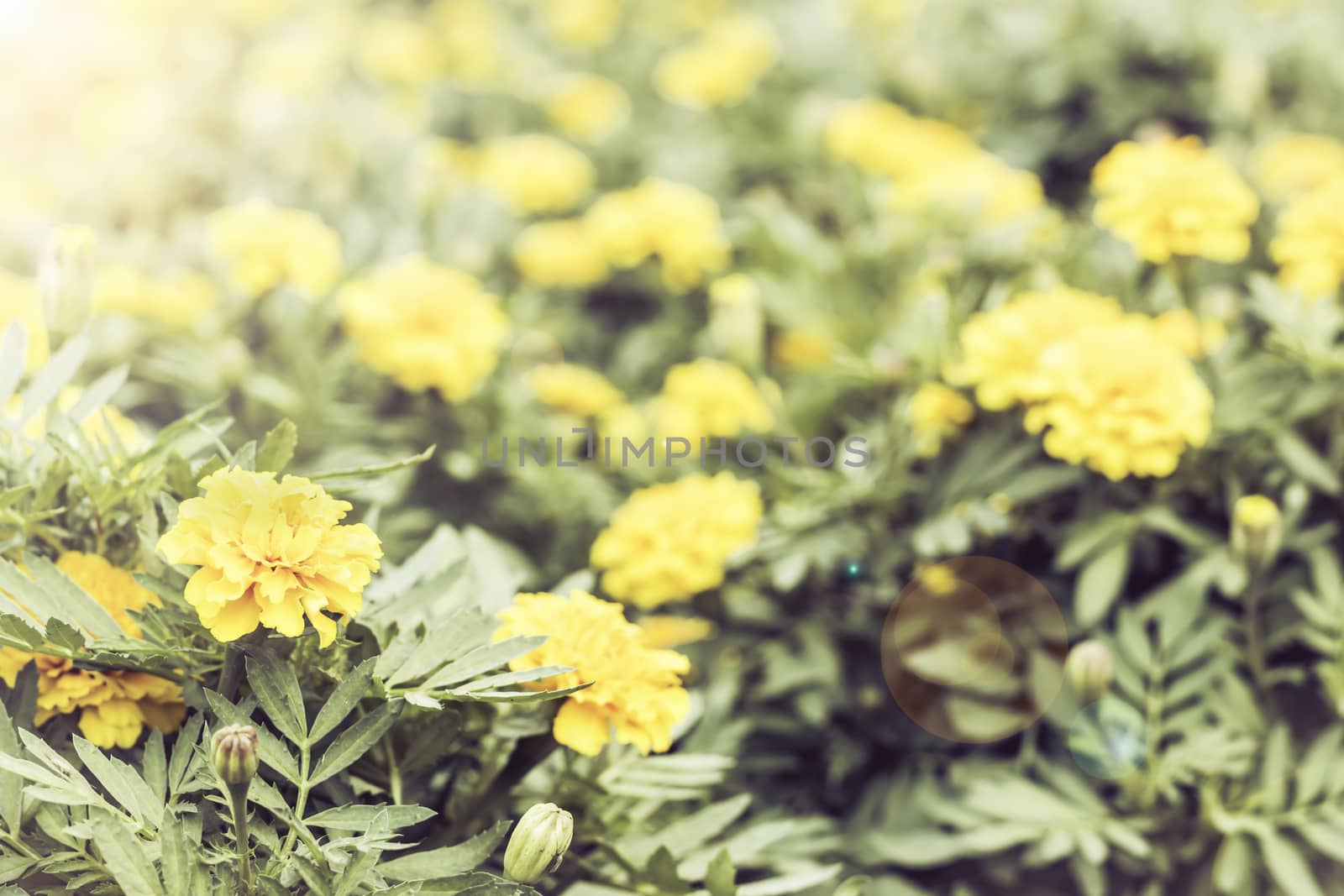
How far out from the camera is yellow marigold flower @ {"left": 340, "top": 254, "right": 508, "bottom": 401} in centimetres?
131

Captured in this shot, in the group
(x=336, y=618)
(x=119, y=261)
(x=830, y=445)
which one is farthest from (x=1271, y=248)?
(x=119, y=261)

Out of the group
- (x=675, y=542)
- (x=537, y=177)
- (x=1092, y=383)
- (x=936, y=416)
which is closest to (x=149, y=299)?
(x=537, y=177)

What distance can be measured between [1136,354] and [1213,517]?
0.27 metres

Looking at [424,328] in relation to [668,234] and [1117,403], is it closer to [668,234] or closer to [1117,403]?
[668,234]

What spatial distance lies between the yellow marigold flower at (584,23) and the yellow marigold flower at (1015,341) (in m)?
1.78

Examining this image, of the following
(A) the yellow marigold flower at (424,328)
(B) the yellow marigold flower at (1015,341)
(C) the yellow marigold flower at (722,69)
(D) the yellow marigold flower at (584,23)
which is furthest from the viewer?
(D) the yellow marigold flower at (584,23)

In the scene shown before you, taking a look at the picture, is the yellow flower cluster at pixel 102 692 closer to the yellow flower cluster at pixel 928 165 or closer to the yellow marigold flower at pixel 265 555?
the yellow marigold flower at pixel 265 555

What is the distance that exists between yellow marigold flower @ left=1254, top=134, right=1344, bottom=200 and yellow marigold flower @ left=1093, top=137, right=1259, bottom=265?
35 centimetres

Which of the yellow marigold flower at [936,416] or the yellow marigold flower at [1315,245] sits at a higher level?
the yellow marigold flower at [1315,245]

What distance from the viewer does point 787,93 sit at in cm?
218

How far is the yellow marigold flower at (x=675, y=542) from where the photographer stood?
1137 mm

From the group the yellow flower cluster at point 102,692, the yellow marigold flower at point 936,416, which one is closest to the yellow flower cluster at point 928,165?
the yellow marigold flower at point 936,416

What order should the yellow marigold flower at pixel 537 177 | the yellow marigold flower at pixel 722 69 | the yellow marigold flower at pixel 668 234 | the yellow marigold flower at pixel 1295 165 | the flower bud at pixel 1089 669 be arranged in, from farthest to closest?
1. the yellow marigold flower at pixel 722 69
2. the yellow marigold flower at pixel 537 177
3. the yellow marigold flower at pixel 668 234
4. the yellow marigold flower at pixel 1295 165
5. the flower bud at pixel 1089 669

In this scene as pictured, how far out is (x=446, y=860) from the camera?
71 centimetres
